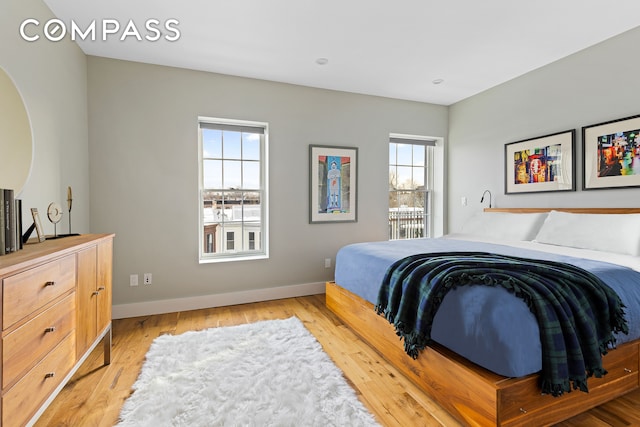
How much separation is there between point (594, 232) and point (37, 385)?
144 inches

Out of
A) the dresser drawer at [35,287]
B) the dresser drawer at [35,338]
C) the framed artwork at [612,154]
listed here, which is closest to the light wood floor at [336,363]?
the dresser drawer at [35,338]

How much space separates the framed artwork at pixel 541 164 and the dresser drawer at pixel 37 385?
164 inches

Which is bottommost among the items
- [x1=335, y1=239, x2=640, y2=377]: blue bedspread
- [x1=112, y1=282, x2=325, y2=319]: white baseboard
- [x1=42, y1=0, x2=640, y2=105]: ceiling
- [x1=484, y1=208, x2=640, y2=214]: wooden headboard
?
[x1=112, y1=282, x2=325, y2=319]: white baseboard

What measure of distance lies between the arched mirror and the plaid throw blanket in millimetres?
2380

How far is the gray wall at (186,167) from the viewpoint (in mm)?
3117

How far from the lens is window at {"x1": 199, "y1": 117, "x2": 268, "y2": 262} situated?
358cm

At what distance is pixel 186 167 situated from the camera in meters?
3.36

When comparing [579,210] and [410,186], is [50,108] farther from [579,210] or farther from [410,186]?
[579,210]

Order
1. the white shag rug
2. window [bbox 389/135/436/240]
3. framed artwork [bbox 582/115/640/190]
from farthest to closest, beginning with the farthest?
1. window [bbox 389/135/436/240]
2. framed artwork [bbox 582/115/640/190]
3. the white shag rug

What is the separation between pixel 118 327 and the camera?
291 cm

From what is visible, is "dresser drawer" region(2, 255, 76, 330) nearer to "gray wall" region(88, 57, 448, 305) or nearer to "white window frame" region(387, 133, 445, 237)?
"gray wall" region(88, 57, 448, 305)

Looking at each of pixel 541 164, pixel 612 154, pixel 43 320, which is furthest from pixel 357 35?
pixel 43 320

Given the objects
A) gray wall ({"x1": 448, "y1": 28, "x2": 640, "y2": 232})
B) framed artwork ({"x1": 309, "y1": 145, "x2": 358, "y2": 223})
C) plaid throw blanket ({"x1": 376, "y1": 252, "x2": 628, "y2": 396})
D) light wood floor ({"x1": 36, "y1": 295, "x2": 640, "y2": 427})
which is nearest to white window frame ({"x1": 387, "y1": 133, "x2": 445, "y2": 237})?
gray wall ({"x1": 448, "y1": 28, "x2": 640, "y2": 232})

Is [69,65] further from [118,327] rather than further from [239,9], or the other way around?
[118,327]
